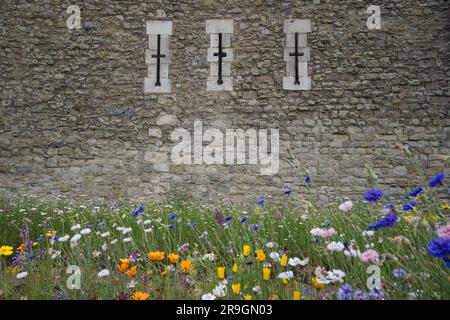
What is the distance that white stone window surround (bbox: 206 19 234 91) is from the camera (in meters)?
5.84

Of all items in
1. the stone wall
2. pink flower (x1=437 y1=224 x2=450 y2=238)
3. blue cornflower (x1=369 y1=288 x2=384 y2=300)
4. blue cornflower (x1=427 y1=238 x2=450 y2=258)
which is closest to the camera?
blue cornflower (x1=427 y1=238 x2=450 y2=258)

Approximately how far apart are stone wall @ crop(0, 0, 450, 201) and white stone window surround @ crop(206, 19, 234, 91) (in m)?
0.09

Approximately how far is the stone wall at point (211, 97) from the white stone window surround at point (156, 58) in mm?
107

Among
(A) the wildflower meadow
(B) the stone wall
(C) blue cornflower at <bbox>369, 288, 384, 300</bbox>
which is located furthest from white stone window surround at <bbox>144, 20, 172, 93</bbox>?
(C) blue cornflower at <bbox>369, 288, 384, 300</bbox>

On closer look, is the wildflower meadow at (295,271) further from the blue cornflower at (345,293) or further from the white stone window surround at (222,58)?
the white stone window surround at (222,58)

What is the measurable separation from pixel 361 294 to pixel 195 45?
5272mm

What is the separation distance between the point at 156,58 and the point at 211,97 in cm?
113

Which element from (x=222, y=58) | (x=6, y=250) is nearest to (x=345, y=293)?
(x=6, y=250)

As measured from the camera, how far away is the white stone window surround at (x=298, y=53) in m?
5.77

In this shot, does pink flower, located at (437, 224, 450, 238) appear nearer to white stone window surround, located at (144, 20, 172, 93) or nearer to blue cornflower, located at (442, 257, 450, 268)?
blue cornflower, located at (442, 257, 450, 268)

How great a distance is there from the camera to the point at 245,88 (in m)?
5.82

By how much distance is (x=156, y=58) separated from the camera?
19.2 feet

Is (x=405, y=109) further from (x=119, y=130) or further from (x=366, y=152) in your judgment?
(x=119, y=130)

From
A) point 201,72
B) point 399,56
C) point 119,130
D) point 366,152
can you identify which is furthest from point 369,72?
point 119,130
